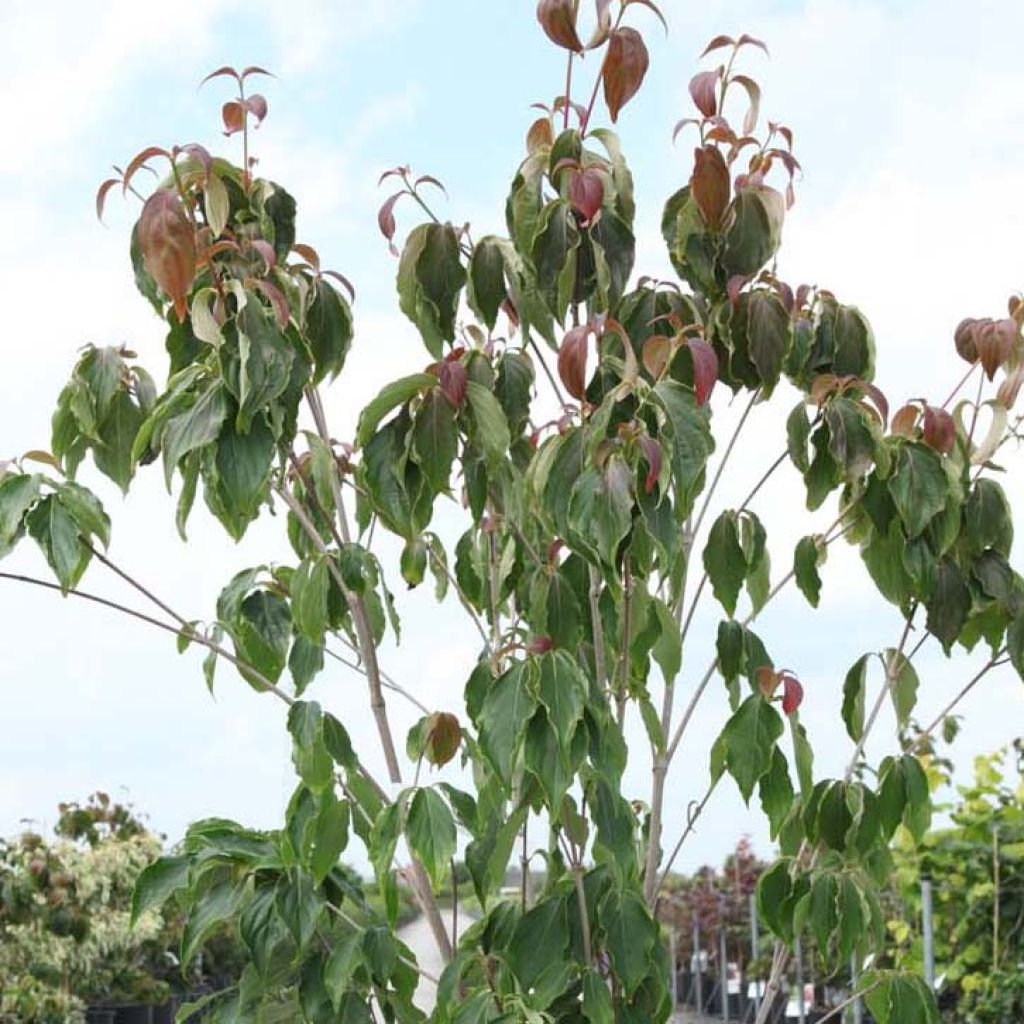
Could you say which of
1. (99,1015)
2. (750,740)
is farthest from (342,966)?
(99,1015)

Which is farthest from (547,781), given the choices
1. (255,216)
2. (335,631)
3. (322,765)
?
(255,216)

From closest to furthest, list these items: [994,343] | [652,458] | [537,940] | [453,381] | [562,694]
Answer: [652,458], [562,694], [453,381], [537,940], [994,343]

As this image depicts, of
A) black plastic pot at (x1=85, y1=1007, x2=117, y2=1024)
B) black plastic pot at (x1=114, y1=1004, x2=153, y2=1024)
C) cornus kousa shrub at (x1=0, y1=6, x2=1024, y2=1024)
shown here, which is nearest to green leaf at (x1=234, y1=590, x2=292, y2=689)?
cornus kousa shrub at (x1=0, y1=6, x2=1024, y2=1024)

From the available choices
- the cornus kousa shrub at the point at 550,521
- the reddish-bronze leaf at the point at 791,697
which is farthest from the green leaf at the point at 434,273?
Result: the reddish-bronze leaf at the point at 791,697

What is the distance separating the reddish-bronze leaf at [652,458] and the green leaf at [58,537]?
86 centimetres

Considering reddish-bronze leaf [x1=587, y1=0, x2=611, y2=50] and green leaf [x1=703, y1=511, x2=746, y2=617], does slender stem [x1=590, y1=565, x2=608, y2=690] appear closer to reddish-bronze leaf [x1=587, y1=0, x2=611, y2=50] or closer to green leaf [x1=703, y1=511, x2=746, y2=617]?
green leaf [x1=703, y1=511, x2=746, y2=617]

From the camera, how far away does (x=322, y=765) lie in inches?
98.0

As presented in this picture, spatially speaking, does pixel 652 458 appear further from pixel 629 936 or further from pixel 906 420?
pixel 906 420

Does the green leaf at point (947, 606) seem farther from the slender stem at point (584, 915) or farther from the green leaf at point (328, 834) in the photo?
the green leaf at point (328, 834)

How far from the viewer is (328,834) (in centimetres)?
246

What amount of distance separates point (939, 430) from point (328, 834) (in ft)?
3.88

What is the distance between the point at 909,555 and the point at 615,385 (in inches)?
24.3

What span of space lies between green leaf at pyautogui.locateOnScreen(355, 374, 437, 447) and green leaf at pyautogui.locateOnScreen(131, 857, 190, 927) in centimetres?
78

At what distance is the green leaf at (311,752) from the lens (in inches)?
97.9
